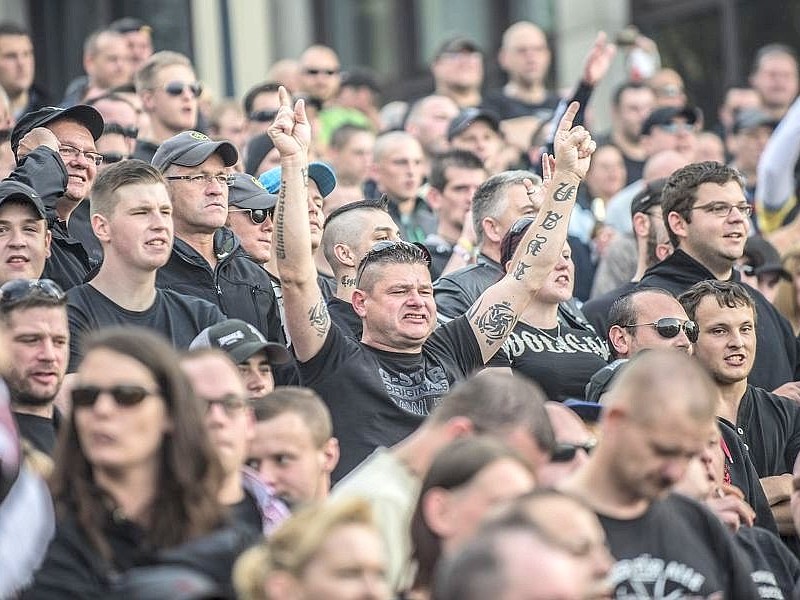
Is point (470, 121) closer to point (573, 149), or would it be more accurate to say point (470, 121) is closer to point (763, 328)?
point (763, 328)

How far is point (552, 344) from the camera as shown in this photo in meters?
8.55

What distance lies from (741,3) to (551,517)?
1284 centimetres

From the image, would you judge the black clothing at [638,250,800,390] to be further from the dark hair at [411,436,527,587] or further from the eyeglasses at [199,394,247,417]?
the dark hair at [411,436,527,587]

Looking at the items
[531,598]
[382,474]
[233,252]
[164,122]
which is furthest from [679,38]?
[531,598]

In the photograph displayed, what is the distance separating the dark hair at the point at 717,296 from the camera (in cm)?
855

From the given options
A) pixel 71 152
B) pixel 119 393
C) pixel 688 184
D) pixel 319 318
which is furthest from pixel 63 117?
pixel 119 393

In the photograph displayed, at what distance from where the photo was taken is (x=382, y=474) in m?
5.48

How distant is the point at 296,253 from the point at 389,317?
1.96 feet

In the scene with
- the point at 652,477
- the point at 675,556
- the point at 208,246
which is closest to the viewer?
the point at 652,477

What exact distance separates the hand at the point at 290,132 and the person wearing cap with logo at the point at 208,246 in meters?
0.82

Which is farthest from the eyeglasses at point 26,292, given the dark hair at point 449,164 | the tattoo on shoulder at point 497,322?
the dark hair at point 449,164

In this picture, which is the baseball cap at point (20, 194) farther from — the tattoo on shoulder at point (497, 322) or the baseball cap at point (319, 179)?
the tattoo on shoulder at point (497, 322)

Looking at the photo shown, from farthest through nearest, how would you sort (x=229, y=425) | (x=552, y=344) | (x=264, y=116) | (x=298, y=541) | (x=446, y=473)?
(x=264, y=116)
(x=552, y=344)
(x=229, y=425)
(x=446, y=473)
(x=298, y=541)

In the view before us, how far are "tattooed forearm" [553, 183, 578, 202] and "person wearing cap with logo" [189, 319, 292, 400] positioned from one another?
1751mm
